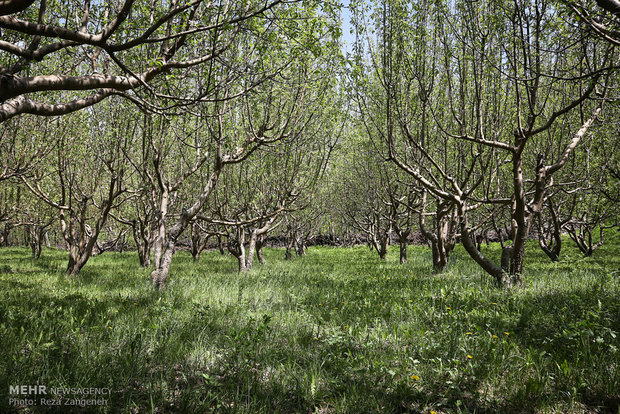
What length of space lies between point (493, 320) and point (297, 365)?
3.65m

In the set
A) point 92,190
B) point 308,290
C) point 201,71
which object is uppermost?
point 201,71

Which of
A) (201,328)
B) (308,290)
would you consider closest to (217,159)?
(308,290)

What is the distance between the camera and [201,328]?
4949 millimetres

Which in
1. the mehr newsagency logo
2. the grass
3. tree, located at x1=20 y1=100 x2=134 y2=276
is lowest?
the grass

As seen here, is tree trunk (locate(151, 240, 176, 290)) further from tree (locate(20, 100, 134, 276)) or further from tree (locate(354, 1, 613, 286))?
tree (locate(354, 1, 613, 286))

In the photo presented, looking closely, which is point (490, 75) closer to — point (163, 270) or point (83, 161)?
point (163, 270)

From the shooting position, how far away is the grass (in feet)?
10.2

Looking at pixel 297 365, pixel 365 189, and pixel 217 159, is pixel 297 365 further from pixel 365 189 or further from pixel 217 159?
pixel 365 189

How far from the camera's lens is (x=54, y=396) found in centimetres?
287

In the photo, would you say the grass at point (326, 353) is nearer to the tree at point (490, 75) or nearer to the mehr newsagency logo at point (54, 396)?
the mehr newsagency logo at point (54, 396)

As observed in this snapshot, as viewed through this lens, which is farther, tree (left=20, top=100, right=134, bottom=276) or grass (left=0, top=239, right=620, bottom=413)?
tree (left=20, top=100, right=134, bottom=276)

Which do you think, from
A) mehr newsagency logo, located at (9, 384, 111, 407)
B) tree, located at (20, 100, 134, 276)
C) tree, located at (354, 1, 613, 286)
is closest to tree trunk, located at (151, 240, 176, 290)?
tree, located at (20, 100, 134, 276)

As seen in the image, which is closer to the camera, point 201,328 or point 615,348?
point 615,348

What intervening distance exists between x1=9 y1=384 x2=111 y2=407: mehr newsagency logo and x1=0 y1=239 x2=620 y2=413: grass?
2.4 inches
